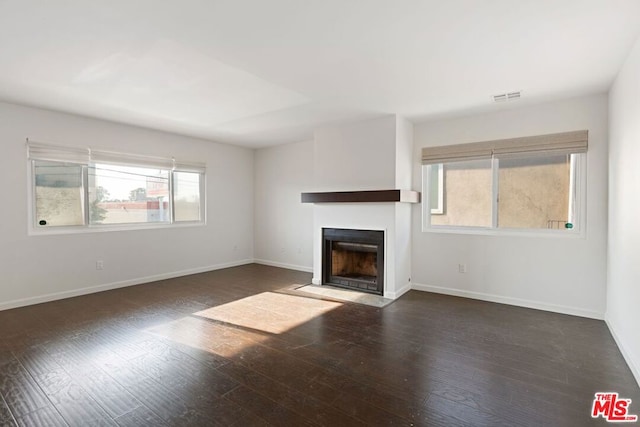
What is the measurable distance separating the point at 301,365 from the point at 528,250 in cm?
312

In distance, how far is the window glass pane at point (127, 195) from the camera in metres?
4.54

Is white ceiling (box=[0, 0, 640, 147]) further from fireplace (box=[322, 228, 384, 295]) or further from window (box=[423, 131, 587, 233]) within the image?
fireplace (box=[322, 228, 384, 295])

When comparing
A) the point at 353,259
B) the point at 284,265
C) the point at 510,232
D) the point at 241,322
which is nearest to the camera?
the point at 241,322

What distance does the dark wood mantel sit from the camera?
13.4ft

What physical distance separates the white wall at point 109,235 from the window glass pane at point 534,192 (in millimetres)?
4747

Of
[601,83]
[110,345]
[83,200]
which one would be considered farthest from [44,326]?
[601,83]

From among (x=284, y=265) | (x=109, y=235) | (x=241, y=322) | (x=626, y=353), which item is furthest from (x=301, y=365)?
(x=284, y=265)

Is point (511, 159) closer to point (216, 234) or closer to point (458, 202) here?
point (458, 202)

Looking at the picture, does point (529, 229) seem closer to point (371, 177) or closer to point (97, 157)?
point (371, 177)

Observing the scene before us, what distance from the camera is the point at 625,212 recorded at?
264 centimetres

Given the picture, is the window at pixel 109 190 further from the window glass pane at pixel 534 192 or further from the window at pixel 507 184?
the window glass pane at pixel 534 192

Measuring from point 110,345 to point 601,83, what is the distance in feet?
17.5

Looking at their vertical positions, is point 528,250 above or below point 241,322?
above

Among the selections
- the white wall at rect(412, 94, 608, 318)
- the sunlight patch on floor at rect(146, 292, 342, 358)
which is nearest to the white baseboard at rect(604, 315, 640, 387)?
the white wall at rect(412, 94, 608, 318)
